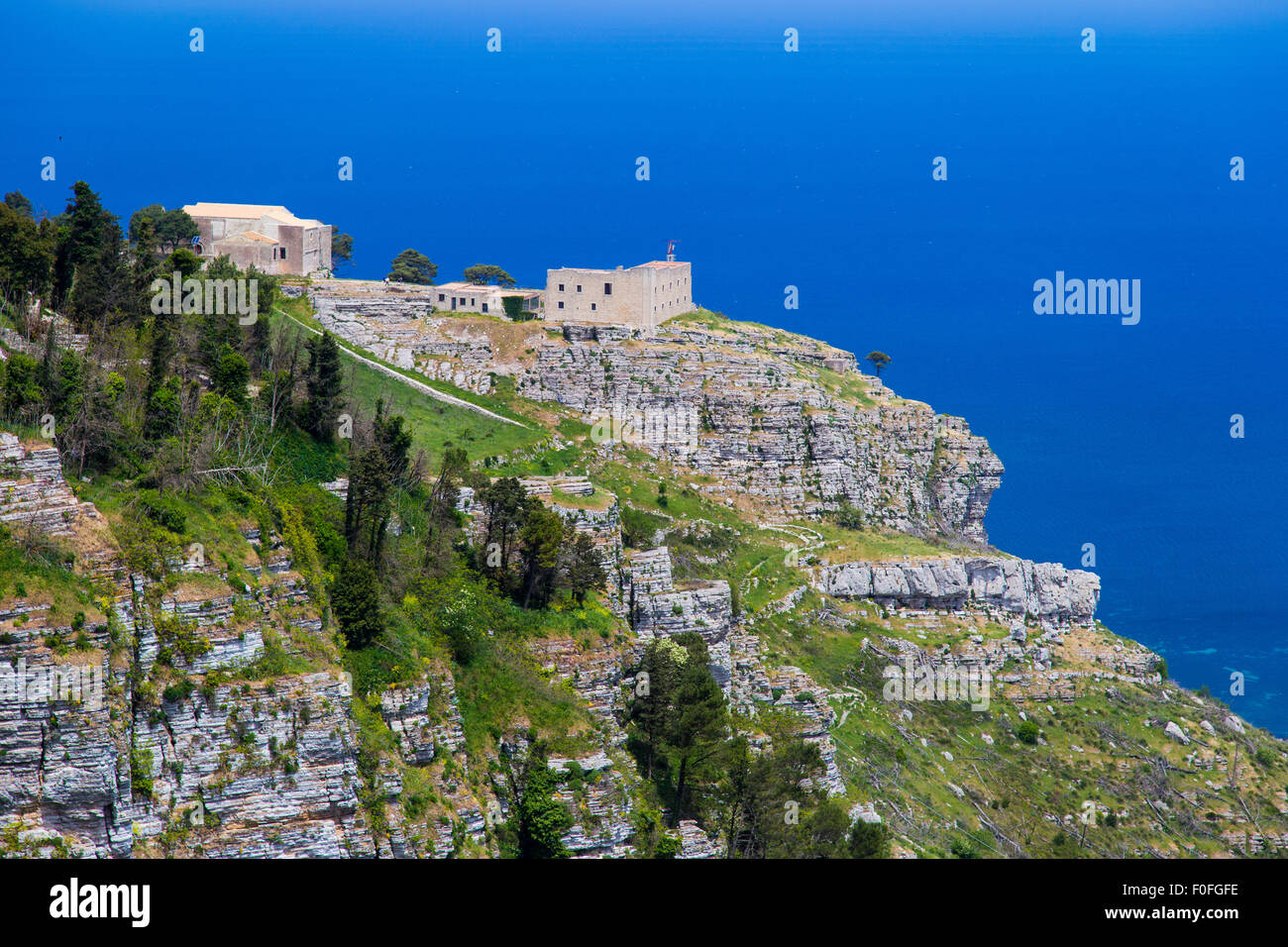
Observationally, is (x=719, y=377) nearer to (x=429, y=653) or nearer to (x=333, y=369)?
(x=333, y=369)

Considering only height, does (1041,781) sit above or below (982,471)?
below

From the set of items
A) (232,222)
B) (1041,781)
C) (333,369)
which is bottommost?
(1041,781)

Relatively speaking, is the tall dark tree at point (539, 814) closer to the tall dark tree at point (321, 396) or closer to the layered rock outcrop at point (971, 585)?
the tall dark tree at point (321, 396)

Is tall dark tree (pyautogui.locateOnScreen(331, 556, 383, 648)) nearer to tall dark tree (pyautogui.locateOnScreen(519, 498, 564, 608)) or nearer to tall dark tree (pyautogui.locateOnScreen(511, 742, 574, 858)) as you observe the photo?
tall dark tree (pyautogui.locateOnScreen(511, 742, 574, 858))

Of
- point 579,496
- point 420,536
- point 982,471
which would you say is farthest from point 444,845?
point 982,471

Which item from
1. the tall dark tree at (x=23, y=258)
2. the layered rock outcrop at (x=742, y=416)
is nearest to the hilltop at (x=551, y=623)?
the layered rock outcrop at (x=742, y=416)

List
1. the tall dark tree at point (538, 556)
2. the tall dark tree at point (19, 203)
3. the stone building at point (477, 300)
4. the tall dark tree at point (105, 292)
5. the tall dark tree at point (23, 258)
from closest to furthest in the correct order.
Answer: the tall dark tree at point (23, 258) < the tall dark tree at point (538, 556) < the tall dark tree at point (105, 292) < the tall dark tree at point (19, 203) < the stone building at point (477, 300)
